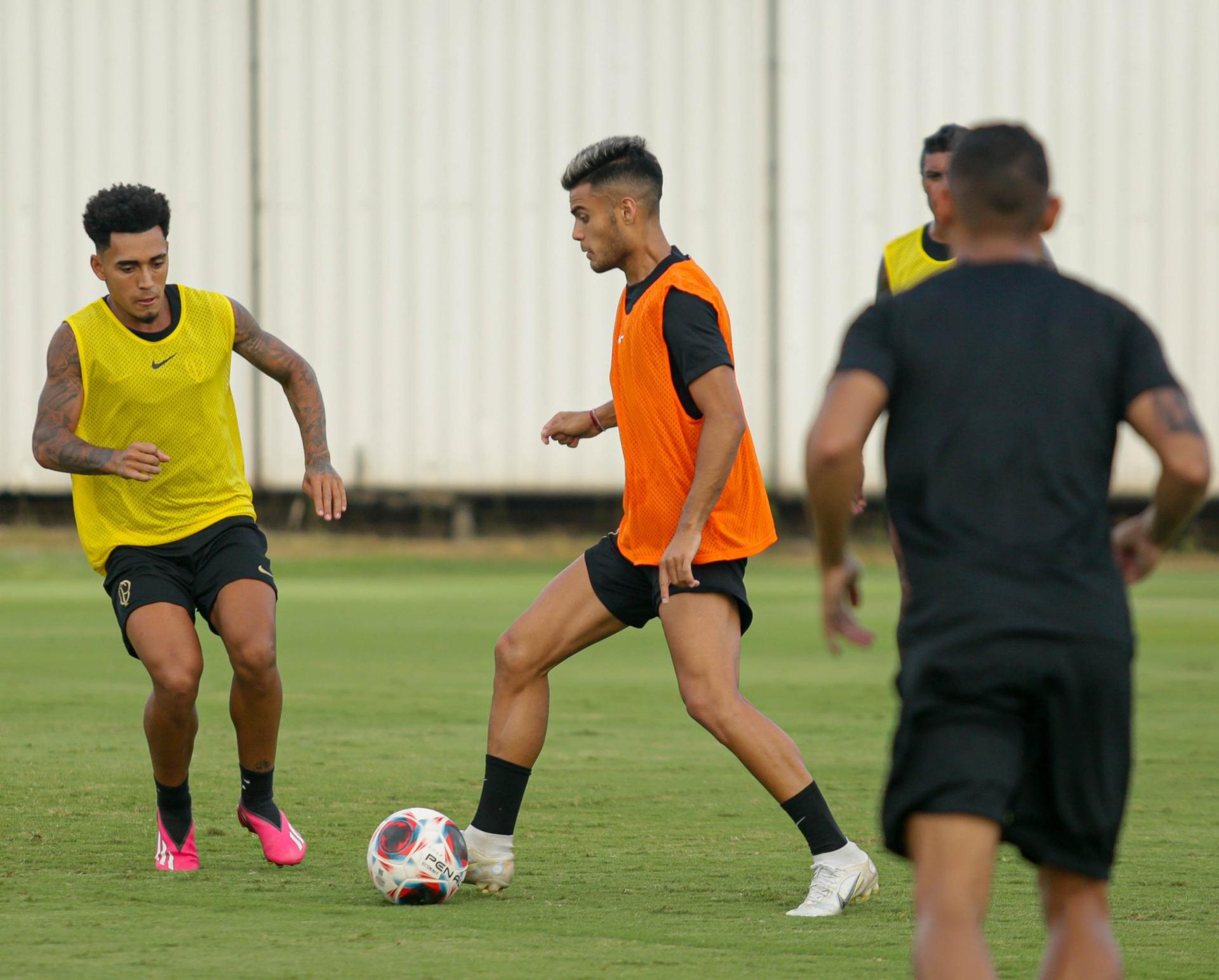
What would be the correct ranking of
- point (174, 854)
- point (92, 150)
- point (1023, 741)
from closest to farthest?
1. point (1023, 741)
2. point (174, 854)
3. point (92, 150)

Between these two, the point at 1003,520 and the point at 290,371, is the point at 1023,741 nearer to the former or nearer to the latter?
the point at 1003,520

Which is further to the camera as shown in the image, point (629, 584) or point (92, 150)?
point (92, 150)

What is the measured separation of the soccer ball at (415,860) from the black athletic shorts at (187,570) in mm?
1057

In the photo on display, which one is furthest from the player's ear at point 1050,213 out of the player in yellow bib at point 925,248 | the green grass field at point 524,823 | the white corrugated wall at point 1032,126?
the white corrugated wall at point 1032,126

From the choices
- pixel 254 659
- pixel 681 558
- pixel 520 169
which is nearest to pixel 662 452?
pixel 681 558

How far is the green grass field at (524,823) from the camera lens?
15.4ft

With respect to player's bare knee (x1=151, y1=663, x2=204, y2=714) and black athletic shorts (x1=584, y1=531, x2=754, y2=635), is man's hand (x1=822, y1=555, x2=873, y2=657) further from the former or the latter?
player's bare knee (x1=151, y1=663, x2=204, y2=714)

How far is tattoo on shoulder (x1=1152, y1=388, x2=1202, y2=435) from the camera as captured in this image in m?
3.27

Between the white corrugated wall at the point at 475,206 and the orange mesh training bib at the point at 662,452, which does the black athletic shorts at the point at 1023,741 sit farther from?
the white corrugated wall at the point at 475,206

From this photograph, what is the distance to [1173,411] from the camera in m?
3.27

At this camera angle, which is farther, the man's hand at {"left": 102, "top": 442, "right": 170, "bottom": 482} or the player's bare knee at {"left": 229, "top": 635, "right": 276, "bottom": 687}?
the player's bare knee at {"left": 229, "top": 635, "right": 276, "bottom": 687}

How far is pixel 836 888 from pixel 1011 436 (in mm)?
2272

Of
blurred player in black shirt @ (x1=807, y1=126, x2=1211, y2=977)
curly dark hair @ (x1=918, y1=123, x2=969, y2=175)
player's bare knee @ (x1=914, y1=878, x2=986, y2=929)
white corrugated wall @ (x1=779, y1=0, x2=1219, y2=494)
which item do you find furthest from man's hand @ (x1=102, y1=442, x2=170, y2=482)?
white corrugated wall @ (x1=779, y1=0, x2=1219, y2=494)

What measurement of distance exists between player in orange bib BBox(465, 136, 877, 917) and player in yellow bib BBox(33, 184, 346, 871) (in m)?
0.80
